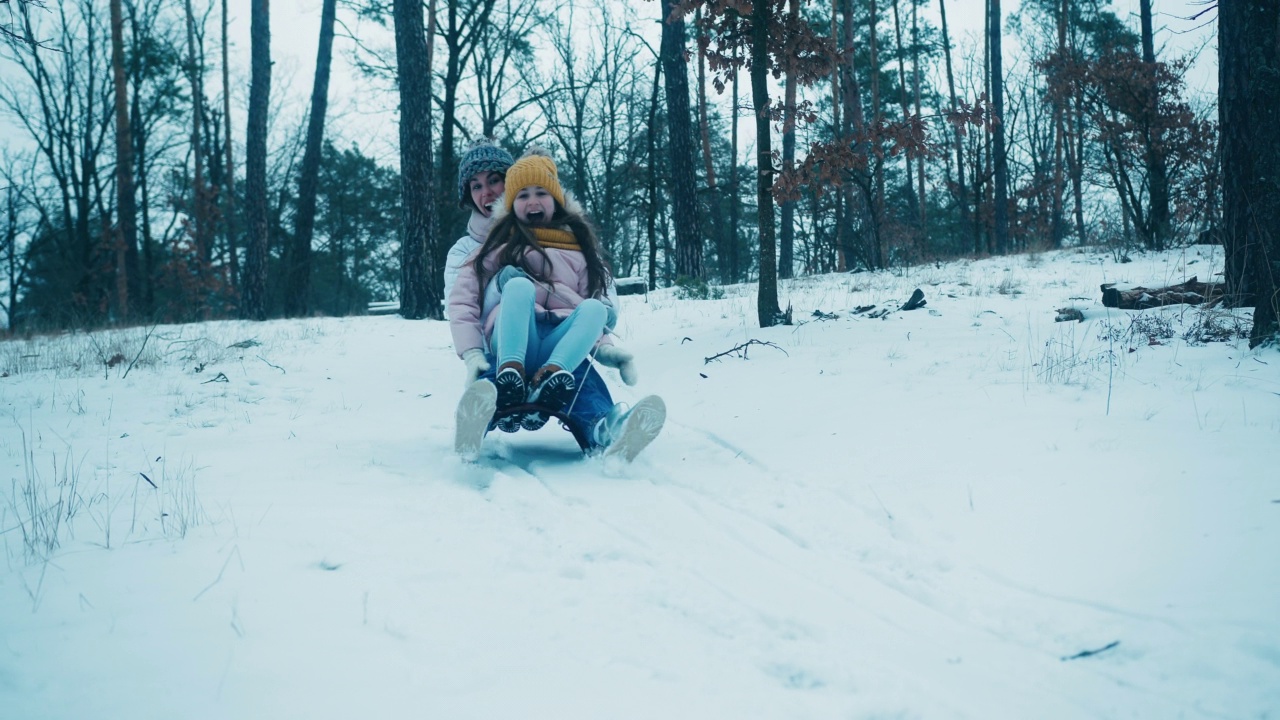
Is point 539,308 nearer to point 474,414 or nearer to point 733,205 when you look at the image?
point 474,414

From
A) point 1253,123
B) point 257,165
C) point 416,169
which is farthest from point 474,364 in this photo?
point 257,165

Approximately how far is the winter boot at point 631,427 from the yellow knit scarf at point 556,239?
31.5 inches

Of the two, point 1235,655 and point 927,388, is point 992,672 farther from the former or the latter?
point 927,388

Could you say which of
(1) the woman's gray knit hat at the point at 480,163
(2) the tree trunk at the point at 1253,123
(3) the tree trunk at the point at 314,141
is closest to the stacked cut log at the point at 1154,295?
(2) the tree trunk at the point at 1253,123

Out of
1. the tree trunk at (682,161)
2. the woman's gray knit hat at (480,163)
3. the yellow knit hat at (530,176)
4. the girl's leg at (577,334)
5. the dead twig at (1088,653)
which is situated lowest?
the dead twig at (1088,653)

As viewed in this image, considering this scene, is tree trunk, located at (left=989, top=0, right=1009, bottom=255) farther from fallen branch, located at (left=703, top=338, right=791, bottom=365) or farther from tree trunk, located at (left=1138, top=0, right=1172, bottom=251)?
fallen branch, located at (left=703, top=338, right=791, bottom=365)

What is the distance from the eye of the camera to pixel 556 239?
10.6 feet

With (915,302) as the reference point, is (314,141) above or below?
above

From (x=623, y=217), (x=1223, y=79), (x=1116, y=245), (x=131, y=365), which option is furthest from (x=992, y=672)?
(x=623, y=217)

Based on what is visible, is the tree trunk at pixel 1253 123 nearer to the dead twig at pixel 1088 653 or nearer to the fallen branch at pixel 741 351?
the fallen branch at pixel 741 351

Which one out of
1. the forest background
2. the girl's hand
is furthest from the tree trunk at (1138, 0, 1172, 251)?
the girl's hand

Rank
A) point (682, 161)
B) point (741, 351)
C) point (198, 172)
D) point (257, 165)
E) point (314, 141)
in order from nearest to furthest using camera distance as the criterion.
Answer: point (741, 351) → point (682, 161) → point (257, 165) → point (314, 141) → point (198, 172)

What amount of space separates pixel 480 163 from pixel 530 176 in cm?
79

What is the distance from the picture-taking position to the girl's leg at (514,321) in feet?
9.51
